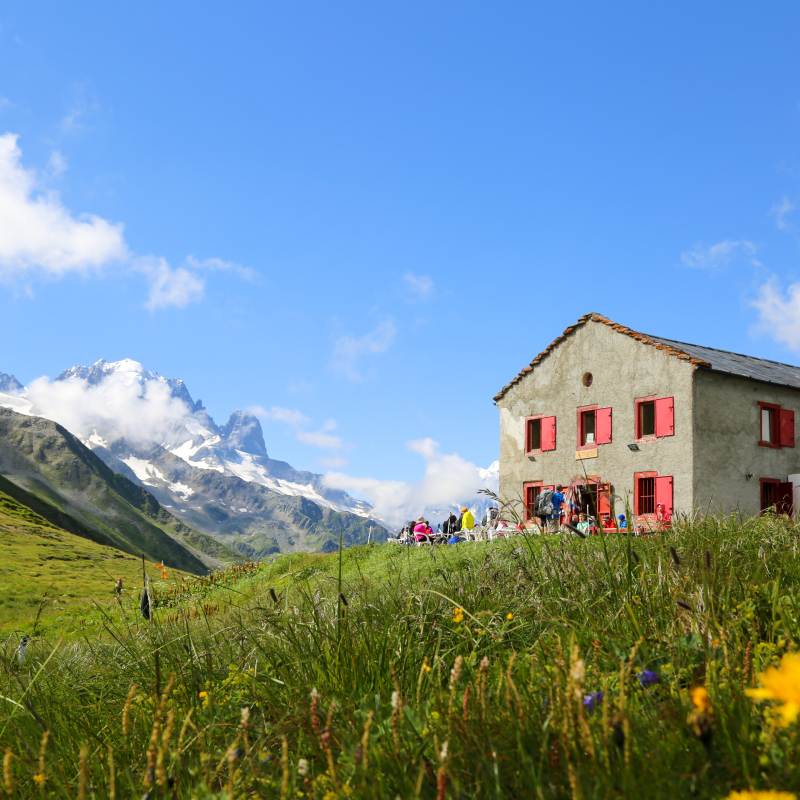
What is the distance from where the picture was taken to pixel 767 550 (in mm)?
5254

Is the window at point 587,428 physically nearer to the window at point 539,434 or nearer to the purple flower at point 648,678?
the window at point 539,434

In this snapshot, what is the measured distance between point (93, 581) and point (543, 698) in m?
57.8

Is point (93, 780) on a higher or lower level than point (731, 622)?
lower

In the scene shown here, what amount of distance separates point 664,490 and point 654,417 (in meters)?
3.44

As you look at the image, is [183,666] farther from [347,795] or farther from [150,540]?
[150,540]

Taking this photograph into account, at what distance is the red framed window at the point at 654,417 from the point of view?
2741 cm

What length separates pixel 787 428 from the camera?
2952cm

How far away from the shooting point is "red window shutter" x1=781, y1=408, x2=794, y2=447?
96.1 ft

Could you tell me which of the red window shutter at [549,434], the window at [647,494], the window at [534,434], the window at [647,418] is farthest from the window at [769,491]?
the window at [534,434]

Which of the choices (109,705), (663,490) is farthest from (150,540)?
(109,705)

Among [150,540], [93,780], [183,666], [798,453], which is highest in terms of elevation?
[798,453]

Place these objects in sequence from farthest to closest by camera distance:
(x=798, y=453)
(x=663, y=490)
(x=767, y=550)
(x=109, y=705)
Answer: (x=798, y=453) < (x=663, y=490) < (x=767, y=550) < (x=109, y=705)

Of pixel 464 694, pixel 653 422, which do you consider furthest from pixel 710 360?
pixel 464 694

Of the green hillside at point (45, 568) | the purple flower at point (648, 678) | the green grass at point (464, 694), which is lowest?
the green hillside at point (45, 568)
